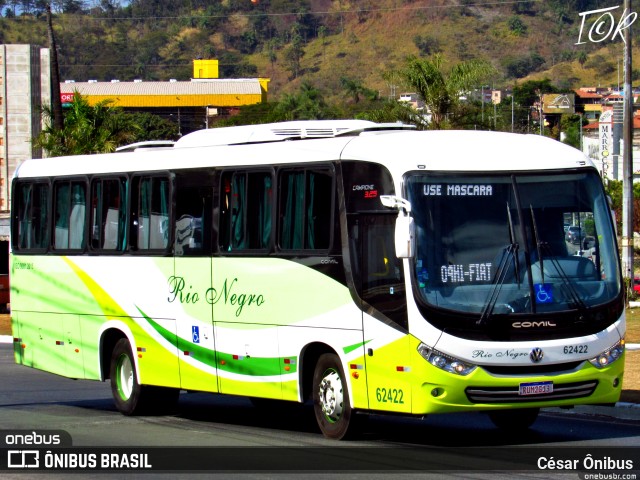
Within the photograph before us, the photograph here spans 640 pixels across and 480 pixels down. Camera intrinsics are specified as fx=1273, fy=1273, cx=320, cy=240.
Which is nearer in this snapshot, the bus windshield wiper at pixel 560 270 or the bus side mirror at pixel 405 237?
the bus side mirror at pixel 405 237

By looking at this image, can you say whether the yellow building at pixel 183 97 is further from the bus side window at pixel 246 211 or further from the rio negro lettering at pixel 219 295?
the bus side window at pixel 246 211

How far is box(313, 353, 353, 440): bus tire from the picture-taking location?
12.7 meters

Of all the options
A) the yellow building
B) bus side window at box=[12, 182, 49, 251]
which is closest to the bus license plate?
bus side window at box=[12, 182, 49, 251]

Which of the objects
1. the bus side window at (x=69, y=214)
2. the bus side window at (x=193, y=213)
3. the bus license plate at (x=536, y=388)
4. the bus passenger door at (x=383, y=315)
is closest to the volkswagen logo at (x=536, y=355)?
the bus license plate at (x=536, y=388)

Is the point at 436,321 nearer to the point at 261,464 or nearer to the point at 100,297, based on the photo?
the point at 261,464

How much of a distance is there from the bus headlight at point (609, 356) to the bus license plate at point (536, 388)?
0.54m

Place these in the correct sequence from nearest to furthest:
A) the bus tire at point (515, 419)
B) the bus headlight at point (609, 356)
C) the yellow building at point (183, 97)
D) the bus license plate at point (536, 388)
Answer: the bus license plate at point (536, 388) < the bus headlight at point (609, 356) < the bus tire at point (515, 419) < the yellow building at point (183, 97)

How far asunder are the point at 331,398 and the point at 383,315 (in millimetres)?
1255

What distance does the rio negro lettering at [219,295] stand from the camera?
13.9 meters

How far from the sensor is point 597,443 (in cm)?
1237

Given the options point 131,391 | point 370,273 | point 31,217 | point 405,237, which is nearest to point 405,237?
point 405,237

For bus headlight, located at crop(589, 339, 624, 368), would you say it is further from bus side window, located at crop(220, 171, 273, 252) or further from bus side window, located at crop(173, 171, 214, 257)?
bus side window, located at crop(173, 171, 214, 257)

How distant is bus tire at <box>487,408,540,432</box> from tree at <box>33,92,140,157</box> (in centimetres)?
2691

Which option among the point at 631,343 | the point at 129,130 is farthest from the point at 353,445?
the point at 129,130
